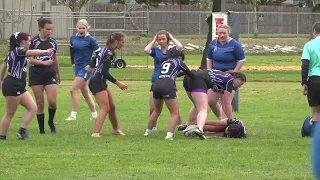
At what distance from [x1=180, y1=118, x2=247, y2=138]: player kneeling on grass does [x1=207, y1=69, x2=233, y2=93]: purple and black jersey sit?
1.72 ft

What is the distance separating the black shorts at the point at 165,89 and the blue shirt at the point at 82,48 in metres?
2.87

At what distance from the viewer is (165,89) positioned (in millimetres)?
11898

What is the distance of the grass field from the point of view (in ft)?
29.3

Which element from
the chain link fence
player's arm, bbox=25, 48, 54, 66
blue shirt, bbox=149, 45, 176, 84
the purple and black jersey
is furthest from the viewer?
the chain link fence

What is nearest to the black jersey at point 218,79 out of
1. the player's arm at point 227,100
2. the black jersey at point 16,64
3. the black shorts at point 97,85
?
the player's arm at point 227,100

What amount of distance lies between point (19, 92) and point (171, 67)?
7.58 feet

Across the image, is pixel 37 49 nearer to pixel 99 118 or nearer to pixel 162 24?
pixel 99 118

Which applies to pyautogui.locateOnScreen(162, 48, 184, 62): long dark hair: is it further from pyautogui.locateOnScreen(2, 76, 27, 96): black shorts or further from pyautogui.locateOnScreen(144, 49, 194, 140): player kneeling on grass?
pyautogui.locateOnScreen(2, 76, 27, 96): black shorts

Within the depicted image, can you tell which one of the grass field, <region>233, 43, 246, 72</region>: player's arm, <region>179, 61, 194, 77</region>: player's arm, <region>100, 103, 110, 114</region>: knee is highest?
<region>233, 43, 246, 72</region>: player's arm

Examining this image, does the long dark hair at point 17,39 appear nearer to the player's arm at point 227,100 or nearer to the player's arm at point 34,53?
the player's arm at point 34,53

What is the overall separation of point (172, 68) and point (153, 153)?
1.95 metres

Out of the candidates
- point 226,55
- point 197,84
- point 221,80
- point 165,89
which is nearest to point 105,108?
point 165,89

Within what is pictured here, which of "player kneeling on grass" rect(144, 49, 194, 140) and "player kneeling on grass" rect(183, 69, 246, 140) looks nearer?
"player kneeling on grass" rect(144, 49, 194, 140)

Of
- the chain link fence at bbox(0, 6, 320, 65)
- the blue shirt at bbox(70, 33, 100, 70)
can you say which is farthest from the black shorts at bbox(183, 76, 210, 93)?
the chain link fence at bbox(0, 6, 320, 65)
